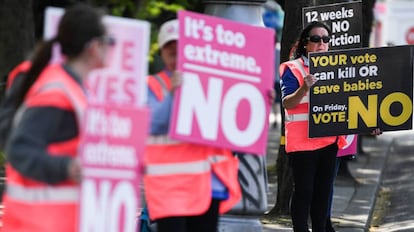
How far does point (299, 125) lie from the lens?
909 centimetres

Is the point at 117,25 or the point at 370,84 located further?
the point at 370,84

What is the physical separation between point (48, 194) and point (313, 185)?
14.2ft

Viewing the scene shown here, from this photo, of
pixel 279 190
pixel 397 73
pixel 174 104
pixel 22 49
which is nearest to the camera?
pixel 174 104

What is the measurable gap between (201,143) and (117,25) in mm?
1033

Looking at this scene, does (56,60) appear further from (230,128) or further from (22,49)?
(22,49)

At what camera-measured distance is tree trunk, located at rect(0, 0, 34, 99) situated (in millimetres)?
16938

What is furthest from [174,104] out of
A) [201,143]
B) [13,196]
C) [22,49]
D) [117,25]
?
[22,49]

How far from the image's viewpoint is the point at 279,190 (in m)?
11.5

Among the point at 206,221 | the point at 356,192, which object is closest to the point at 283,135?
the point at 356,192

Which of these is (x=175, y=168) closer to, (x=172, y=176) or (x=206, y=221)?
(x=172, y=176)

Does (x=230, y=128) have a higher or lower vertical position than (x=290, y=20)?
lower

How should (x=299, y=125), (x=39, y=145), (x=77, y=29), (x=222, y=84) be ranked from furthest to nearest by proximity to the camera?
1. (x=299, y=125)
2. (x=222, y=84)
3. (x=77, y=29)
4. (x=39, y=145)

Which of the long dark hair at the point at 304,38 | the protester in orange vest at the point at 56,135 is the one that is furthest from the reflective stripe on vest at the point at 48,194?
the long dark hair at the point at 304,38

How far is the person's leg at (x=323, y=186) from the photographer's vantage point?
8961 mm
